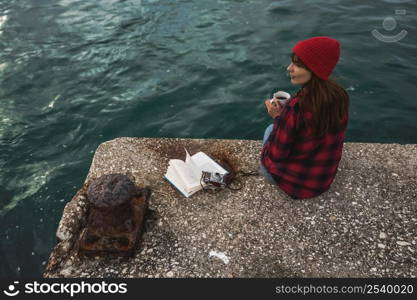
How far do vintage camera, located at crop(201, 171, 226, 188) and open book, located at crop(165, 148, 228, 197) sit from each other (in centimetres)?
9

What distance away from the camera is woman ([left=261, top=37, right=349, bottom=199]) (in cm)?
311

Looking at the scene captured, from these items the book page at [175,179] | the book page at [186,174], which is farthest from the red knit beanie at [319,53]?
the book page at [175,179]

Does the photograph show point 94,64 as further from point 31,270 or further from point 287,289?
point 287,289

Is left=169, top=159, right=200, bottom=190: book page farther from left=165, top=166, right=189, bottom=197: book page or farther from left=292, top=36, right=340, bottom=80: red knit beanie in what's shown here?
left=292, top=36, right=340, bottom=80: red knit beanie

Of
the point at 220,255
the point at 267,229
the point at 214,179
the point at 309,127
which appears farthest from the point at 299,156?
the point at 220,255

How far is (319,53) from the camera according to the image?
120 inches

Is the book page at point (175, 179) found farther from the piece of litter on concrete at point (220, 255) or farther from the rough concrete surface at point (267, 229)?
the piece of litter on concrete at point (220, 255)

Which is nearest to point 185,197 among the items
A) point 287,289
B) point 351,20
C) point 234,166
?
point 234,166

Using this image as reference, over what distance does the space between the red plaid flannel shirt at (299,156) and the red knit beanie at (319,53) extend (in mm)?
438

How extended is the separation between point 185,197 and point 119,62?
246 inches

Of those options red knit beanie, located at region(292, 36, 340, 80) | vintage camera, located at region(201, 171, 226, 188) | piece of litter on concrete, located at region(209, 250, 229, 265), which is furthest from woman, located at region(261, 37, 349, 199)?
piece of litter on concrete, located at region(209, 250, 229, 265)

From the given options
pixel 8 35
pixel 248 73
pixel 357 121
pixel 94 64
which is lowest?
pixel 357 121

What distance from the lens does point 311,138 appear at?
3566 millimetres

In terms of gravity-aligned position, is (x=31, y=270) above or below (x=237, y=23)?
below
